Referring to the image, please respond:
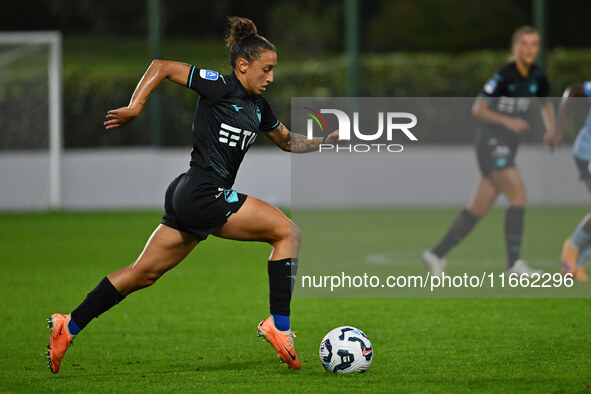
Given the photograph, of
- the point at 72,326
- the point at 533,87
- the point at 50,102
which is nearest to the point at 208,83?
the point at 72,326

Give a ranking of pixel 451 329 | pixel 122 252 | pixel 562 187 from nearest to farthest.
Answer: pixel 451 329 → pixel 122 252 → pixel 562 187

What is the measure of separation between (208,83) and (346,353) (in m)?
1.65

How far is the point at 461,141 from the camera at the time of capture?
714 inches

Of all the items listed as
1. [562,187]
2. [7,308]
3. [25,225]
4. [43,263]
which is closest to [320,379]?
[7,308]

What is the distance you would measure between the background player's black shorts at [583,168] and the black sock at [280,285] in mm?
4167

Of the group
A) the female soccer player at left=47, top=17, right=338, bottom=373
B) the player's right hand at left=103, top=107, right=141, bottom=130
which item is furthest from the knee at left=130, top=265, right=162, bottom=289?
the player's right hand at left=103, top=107, right=141, bottom=130

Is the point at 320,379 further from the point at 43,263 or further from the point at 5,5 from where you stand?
the point at 5,5

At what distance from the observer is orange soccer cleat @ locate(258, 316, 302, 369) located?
541 cm

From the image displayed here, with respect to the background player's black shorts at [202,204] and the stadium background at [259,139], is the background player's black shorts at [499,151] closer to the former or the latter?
the stadium background at [259,139]

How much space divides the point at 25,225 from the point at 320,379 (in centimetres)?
1138

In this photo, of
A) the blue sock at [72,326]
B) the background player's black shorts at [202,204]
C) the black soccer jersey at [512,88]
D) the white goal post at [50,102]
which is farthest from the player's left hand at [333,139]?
the white goal post at [50,102]

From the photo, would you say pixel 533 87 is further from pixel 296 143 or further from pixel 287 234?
pixel 287 234

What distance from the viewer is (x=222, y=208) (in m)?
5.38

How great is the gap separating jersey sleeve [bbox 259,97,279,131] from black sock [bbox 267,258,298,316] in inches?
32.1
